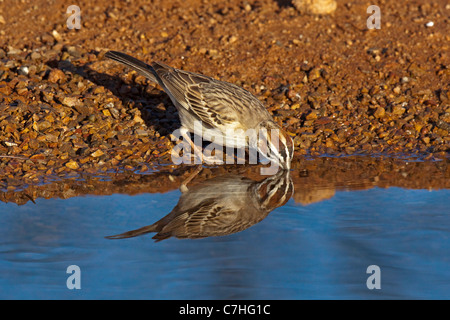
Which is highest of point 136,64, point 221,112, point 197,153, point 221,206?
point 136,64

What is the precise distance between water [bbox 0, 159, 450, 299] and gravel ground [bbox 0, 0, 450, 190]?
117 cm

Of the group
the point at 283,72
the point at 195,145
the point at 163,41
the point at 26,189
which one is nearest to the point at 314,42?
the point at 283,72

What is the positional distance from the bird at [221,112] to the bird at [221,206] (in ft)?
1.51

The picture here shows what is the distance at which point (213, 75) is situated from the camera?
33.4 feet

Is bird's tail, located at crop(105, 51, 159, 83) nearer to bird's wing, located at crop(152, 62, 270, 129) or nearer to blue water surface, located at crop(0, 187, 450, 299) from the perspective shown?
bird's wing, located at crop(152, 62, 270, 129)

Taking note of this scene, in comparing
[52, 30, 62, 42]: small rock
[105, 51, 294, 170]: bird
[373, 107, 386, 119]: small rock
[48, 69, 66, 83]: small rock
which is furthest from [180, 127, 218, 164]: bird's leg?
[52, 30, 62, 42]: small rock

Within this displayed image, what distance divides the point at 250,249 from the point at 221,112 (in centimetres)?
294

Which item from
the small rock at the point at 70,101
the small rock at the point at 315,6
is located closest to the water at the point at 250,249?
the small rock at the point at 70,101

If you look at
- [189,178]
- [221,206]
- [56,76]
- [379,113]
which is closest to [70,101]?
[56,76]

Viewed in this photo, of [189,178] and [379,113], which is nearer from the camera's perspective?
[189,178]

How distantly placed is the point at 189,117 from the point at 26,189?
7.95ft

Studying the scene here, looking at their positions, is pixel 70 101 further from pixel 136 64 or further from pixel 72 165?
pixel 72 165

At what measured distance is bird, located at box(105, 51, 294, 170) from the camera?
27.3 feet

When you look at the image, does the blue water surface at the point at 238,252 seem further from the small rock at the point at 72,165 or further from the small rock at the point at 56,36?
the small rock at the point at 56,36
